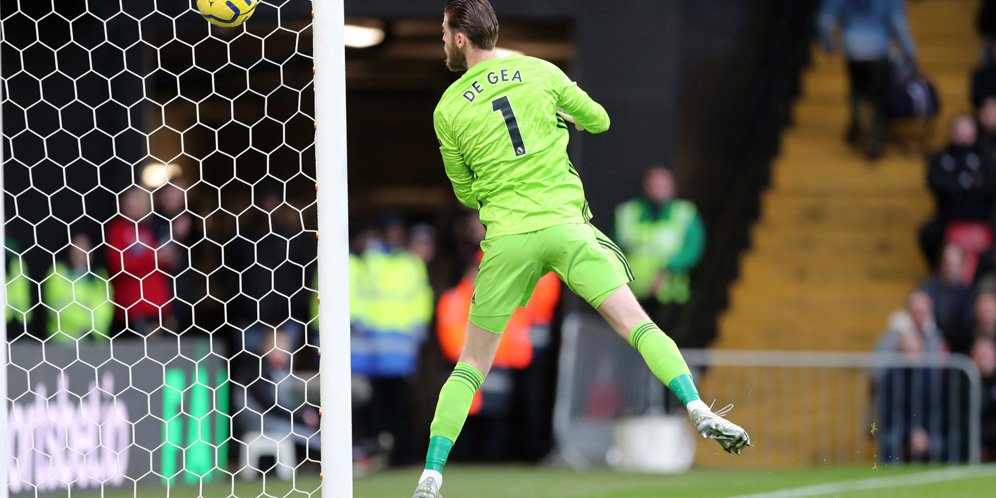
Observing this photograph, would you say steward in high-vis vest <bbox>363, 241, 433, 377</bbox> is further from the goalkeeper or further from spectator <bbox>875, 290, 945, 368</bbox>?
the goalkeeper

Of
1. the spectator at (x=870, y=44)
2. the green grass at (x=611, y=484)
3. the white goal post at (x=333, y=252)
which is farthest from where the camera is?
the spectator at (x=870, y=44)

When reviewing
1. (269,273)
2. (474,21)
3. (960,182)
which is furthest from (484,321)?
(960,182)

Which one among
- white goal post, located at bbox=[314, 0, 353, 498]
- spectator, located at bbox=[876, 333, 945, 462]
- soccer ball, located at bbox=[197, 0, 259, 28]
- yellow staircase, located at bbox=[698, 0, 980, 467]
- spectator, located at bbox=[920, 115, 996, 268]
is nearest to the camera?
white goal post, located at bbox=[314, 0, 353, 498]

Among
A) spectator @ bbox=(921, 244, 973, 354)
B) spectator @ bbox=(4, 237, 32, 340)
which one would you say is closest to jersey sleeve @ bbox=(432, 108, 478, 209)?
spectator @ bbox=(4, 237, 32, 340)

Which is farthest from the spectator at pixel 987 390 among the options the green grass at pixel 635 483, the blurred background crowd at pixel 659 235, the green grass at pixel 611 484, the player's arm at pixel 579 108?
the player's arm at pixel 579 108

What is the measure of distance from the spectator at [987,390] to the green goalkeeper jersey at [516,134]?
7.48m

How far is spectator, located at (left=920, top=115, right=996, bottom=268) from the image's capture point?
13.9 m

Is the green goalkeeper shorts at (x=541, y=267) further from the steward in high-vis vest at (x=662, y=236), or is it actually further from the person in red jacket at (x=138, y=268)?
the steward in high-vis vest at (x=662, y=236)

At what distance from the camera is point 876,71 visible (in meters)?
15.3

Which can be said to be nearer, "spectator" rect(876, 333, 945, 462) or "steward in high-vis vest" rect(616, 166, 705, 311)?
"spectator" rect(876, 333, 945, 462)

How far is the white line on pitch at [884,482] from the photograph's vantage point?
8.98 m

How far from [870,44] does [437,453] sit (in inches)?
408

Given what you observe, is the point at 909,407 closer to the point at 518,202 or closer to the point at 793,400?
the point at 793,400

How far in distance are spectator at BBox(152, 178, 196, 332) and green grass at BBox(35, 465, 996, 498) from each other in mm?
2479
